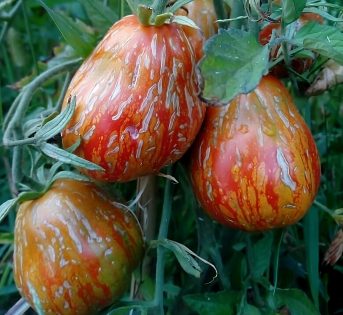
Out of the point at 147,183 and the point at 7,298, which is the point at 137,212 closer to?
the point at 147,183

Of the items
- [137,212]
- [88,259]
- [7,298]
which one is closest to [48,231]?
[88,259]

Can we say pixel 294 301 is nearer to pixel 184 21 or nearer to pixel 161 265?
pixel 161 265

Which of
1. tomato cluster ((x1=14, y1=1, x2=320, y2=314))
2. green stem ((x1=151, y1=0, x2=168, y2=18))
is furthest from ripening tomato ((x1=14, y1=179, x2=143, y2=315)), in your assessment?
green stem ((x1=151, y1=0, x2=168, y2=18))

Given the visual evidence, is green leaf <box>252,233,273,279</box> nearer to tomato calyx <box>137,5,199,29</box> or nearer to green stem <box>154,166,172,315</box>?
green stem <box>154,166,172,315</box>

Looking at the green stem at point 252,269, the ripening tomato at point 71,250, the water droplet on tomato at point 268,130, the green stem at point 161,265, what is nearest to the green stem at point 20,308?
the ripening tomato at point 71,250

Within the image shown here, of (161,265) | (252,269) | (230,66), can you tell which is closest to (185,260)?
(161,265)

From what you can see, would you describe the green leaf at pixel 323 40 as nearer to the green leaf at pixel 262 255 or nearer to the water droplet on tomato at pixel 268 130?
the water droplet on tomato at pixel 268 130
